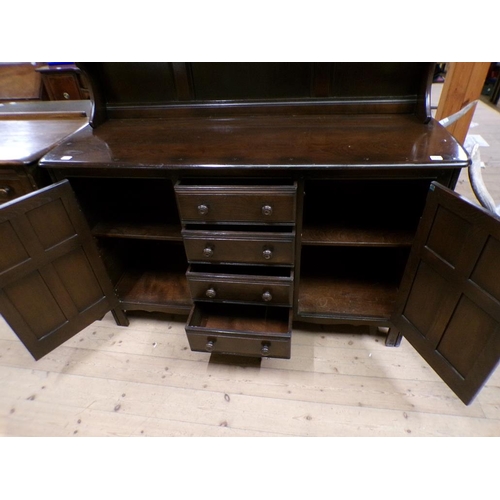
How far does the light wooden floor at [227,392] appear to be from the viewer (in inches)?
46.3

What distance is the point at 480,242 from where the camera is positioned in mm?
835

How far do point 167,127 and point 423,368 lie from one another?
1.43m

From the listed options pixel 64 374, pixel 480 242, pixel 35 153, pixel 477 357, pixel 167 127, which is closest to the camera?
pixel 480 242

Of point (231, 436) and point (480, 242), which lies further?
point (231, 436)

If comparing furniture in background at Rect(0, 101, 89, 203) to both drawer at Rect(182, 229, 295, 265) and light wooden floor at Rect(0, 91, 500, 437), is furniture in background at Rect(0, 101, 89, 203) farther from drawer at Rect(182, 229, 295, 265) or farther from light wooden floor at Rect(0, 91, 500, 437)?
light wooden floor at Rect(0, 91, 500, 437)

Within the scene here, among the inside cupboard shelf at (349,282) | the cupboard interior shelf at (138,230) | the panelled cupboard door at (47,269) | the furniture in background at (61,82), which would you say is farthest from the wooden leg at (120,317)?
the furniture in background at (61,82)

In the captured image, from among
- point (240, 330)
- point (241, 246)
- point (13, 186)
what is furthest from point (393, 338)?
point (13, 186)

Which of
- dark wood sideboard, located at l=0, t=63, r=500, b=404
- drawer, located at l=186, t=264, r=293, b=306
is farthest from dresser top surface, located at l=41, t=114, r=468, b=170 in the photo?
drawer, located at l=186, t=264, r=293, b=306

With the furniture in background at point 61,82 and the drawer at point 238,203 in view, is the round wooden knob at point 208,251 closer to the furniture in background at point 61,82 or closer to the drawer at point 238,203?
the drawer at point 238,203

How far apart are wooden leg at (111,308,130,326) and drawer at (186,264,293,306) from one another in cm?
A: 50

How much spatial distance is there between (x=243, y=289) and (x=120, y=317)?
2.38 ft

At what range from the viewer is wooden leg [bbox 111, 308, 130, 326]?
4.92 feet
